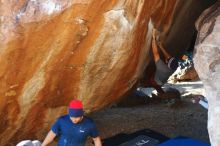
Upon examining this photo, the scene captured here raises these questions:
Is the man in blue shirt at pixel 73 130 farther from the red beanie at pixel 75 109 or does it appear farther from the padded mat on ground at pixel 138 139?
the padded mat on ground at pixel 138 139

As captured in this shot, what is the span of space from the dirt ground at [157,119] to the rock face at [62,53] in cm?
100

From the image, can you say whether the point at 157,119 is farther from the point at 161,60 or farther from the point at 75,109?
the point at 75,109

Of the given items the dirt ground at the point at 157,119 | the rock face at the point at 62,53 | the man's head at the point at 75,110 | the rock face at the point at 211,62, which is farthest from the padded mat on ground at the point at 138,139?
the man's head at the point at 75,110

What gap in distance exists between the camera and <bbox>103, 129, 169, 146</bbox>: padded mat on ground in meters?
6.11

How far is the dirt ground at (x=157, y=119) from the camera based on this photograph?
6957mm

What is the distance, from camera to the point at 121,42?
17.3 feet

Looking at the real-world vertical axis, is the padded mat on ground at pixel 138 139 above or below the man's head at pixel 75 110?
below

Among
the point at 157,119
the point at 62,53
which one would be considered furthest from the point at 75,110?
the point at 157,119

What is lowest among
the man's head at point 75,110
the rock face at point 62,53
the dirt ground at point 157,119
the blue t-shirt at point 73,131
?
the dirt ground at point 157,119

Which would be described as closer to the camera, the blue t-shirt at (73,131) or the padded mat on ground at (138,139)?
the blue t-shirt at (73,131)

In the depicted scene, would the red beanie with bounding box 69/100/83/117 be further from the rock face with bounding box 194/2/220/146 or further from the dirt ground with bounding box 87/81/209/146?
the dirt ground with bounding box 87/81/209/146

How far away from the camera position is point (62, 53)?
5.04m

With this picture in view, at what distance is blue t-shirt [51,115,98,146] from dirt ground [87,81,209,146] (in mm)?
1811

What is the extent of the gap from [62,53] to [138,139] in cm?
201
